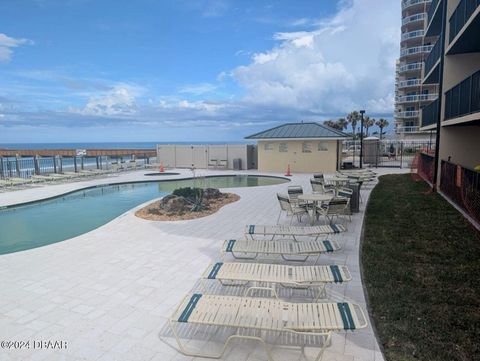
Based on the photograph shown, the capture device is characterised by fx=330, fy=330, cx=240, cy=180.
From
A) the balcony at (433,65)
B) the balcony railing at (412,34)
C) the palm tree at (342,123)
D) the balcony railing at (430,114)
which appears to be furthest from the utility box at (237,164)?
the balcony railing at (412,34)

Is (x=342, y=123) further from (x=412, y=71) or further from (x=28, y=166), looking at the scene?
(x=28, y=166)

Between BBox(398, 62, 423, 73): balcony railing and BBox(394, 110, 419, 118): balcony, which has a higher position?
BBox(398, 62, 423, 73): balcony railing

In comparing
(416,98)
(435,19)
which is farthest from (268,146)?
(416,98)

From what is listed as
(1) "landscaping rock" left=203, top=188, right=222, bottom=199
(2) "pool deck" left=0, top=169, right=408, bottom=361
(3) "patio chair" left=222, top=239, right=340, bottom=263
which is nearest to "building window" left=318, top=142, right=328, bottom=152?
(1) "landscaping rock" left=203, top=188, right=222, bottom=199

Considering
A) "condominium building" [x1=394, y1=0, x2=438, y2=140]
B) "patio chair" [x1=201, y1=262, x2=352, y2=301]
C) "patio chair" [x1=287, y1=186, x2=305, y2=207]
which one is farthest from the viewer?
"condominium building" [x1=394, y1=0, x2=438, y2=140]

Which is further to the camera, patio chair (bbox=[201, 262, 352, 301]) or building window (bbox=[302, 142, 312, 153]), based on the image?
building window (bbox=[302, 142, 312, 153])

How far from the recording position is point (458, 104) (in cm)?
1112

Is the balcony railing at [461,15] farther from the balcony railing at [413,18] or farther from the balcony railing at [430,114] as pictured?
the balcony railing at [413,18]

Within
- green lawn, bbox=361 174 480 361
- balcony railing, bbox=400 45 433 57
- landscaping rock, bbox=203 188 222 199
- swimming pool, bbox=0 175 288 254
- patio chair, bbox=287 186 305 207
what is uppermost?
balcony railing, bbox=400 45 433 57

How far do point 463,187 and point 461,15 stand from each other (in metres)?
6.00

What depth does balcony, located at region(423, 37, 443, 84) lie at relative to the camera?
15944 mm

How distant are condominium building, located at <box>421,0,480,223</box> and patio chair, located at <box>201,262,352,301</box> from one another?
20.1 feet

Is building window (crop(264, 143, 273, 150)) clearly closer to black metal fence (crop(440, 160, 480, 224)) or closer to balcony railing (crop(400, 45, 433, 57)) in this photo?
black metal fence (crop(440, 160, 480, 224))

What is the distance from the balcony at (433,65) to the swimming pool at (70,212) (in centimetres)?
1059
